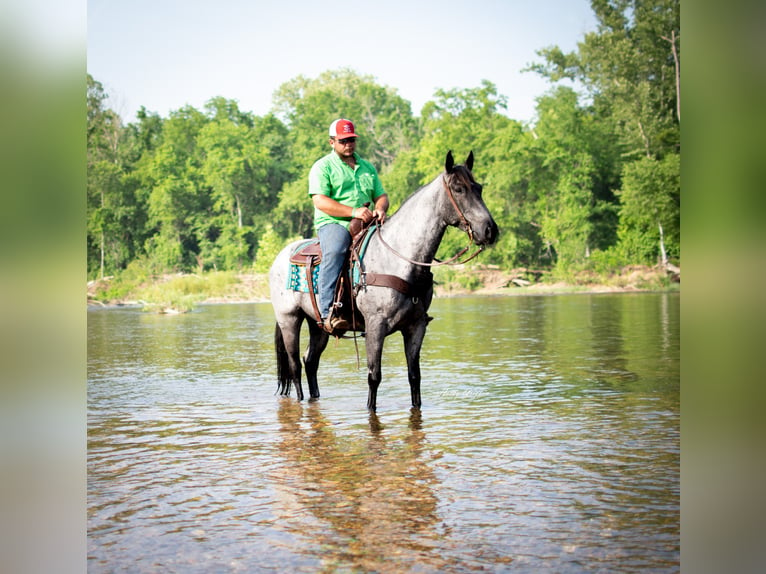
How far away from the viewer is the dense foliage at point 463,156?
46.9 m

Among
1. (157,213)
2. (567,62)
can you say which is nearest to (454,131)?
(567,62)

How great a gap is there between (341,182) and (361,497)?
373cm

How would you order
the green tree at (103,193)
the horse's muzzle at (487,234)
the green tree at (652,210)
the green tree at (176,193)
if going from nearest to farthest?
the horse's muzzle at (487,234)
the green tree at (652,210)
the green tree at (103,193)
the green tree at (176,193)

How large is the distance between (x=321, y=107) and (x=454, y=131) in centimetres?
1438

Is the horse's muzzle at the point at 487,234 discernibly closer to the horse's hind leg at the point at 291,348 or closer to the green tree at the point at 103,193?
the horse's hind leg at the point at 291,348

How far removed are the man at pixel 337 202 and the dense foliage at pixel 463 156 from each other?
37.3 m

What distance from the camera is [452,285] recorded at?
43.8m

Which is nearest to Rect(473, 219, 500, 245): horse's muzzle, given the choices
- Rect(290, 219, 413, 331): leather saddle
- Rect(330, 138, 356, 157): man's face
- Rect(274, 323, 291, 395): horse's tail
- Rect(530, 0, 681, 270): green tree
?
Rect(290, 219, 413, 331): leather saddle

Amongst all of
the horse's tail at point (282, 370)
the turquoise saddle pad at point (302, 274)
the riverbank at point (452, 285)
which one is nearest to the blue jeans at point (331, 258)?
the turquoise saddle pad at point (302, 274)

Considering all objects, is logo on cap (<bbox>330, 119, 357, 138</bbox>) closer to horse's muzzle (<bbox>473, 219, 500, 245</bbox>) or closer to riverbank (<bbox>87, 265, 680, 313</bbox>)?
horse's muzzle (<bbox>473, 219, 500, 245</bbox>)

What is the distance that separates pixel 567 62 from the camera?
54344 mm

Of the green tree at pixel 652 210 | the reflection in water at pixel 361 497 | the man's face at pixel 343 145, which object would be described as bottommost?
the reflection in water at pixel 361 497
